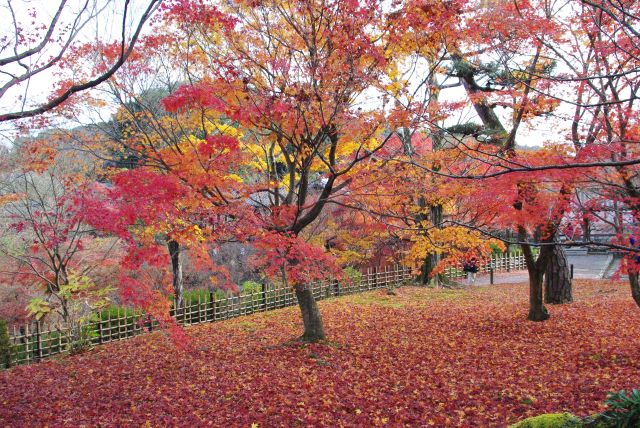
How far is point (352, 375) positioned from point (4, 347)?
7.29 meters

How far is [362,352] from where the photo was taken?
9.26 m

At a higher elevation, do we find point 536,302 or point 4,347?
point 536,302

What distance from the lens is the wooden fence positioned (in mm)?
10508

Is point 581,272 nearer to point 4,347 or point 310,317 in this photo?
point 310,317

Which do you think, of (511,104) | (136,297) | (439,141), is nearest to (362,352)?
(136,297)

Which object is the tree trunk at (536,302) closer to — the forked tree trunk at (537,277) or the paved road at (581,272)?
the forked tree trunk at (537,277)

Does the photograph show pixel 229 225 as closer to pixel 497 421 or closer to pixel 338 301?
pixel 497 421

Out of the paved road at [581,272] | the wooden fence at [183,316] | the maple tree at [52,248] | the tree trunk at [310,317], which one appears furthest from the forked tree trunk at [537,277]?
the paved road at [581,272]

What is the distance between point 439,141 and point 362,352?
10026mm

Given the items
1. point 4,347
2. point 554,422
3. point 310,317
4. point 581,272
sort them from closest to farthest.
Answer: point 554,422 < point 310,317 < point 4,347 < point 581,272

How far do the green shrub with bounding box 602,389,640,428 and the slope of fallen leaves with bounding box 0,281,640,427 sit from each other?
266 cm

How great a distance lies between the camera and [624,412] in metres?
3.00

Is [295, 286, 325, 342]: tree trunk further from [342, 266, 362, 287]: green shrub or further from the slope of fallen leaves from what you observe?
[342, 266, 362, 287]: green shrub

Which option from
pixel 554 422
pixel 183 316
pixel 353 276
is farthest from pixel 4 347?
pixel 353 276
